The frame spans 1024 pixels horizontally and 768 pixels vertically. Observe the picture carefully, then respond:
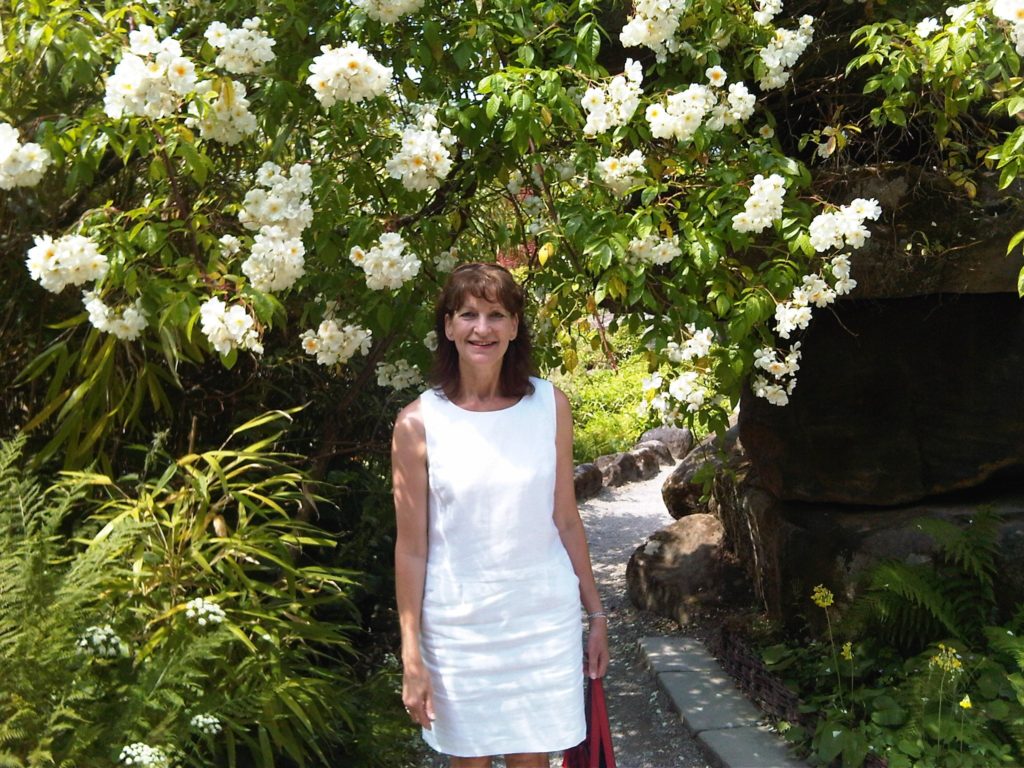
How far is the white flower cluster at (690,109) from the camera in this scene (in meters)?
2.84

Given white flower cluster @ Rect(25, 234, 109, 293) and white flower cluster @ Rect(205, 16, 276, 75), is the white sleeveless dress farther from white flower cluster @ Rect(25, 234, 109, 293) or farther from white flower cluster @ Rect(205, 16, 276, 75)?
white flower cluster @ Rect(205, 16, 276, 75)

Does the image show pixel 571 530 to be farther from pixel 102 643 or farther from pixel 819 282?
pixel 102 643

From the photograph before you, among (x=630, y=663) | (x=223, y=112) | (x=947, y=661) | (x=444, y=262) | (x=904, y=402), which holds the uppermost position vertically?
(x=223, y=112)

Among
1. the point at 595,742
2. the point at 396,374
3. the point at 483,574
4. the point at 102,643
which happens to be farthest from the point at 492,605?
the point at 396,374

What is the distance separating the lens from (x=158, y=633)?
283 cm

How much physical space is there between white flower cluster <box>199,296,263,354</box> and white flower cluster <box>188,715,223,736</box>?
0.85m

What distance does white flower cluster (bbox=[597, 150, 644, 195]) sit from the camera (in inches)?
114

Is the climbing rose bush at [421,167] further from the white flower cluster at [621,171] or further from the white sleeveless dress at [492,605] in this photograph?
the white sleeveless dress at [492,605]

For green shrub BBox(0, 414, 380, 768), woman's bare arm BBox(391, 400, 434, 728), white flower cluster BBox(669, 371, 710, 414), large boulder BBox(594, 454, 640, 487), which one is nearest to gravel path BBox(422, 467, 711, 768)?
large boulder BBox(594, 454, 640, 487)

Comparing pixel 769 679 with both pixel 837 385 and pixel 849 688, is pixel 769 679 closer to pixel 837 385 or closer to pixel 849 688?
pixel 849 688

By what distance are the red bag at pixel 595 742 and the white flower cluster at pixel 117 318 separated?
54.0 inches

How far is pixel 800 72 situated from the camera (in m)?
3.80

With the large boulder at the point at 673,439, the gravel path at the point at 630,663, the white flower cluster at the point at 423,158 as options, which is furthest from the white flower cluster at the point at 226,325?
the large boulder at the point at 673,439

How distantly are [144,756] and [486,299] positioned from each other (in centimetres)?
120
